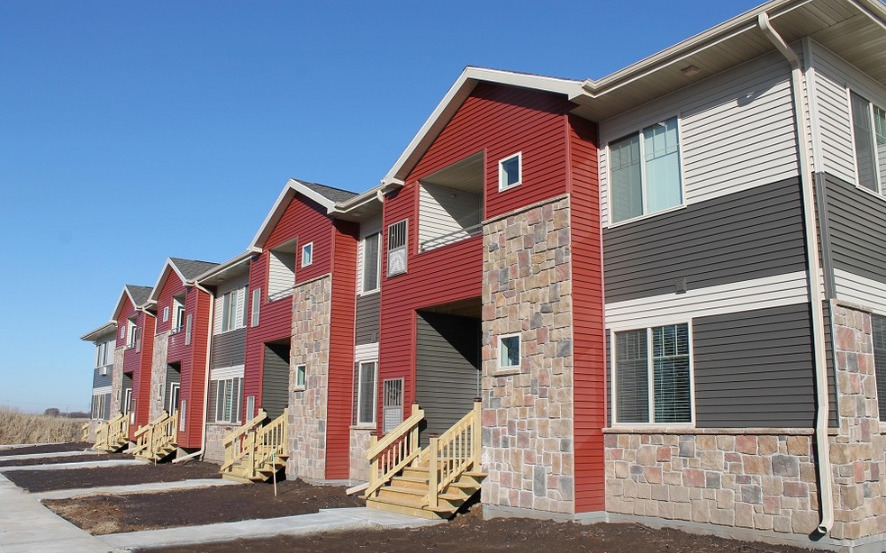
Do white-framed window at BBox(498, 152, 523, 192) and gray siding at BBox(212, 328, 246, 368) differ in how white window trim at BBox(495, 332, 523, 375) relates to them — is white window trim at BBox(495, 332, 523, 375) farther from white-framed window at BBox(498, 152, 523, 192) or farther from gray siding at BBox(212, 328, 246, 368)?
gray siding at BBox(212, 328, 246, 368)

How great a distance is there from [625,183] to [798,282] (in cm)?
364

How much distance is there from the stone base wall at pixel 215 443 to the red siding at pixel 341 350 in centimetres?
831

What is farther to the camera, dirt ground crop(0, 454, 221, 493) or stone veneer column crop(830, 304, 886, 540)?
dirt ground crop(0, 454, 221, 493)

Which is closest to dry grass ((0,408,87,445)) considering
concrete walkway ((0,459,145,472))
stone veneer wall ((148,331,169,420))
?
stone veneer wall ((148,331,169,420))

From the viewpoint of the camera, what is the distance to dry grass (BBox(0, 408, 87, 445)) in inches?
1965

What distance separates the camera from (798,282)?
404 inches

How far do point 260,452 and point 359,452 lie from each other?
3.91 metres

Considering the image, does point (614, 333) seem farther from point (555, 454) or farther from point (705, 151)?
point (705, 151)

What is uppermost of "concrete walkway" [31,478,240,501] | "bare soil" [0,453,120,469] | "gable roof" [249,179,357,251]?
"gable roof" [249,179,357,251]

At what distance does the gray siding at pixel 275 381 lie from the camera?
23922 mm

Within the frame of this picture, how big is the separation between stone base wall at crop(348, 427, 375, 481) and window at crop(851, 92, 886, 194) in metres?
12.3

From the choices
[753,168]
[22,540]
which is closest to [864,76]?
[753,168]

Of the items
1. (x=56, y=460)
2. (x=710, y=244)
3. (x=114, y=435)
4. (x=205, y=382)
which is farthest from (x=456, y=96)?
(x=114, y=435)

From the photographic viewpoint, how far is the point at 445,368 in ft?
56.1
